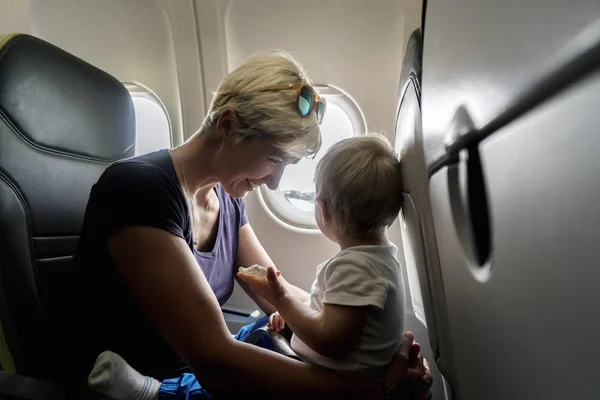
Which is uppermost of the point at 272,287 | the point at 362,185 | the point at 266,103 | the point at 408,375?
the point at 266,103

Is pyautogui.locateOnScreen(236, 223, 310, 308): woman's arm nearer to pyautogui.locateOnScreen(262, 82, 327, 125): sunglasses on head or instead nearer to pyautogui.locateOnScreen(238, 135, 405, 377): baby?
pyautogui.locateOnScreen(238, 135, 405, 377): baby

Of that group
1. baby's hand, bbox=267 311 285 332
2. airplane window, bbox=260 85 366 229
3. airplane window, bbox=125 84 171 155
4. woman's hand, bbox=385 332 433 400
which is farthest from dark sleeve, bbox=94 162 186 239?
airplane window, bbox=125 84 171 155

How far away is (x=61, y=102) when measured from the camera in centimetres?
121

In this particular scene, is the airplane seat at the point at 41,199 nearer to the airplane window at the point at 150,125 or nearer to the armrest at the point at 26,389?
the armrest at the point at 26,389

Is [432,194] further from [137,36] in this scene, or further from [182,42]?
[137,36]

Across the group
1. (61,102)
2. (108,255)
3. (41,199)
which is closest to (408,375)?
(108,255)

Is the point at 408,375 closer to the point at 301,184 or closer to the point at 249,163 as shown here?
the point at 249,163

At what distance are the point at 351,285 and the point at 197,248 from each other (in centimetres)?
58

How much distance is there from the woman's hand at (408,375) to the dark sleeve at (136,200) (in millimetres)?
646

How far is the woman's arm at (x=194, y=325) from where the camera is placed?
36.7 inches

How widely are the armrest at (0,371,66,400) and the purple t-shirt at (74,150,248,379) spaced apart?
20 centimetres

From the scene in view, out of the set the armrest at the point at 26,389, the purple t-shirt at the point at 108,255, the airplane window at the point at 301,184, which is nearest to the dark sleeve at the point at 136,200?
the purple t-shirt at the point at 108,255

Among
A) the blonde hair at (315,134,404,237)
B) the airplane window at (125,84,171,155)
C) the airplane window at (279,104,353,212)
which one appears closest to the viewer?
the blonde hair at (315,134,404,237)

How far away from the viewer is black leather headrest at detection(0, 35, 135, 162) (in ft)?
3.53
